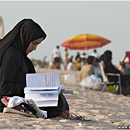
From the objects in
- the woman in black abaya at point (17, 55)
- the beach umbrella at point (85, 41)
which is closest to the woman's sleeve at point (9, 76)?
the woman in black abaya at point (17, 55)

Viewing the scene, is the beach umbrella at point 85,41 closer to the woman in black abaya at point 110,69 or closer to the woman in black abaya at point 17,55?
the woman in black abaya at point 110,69

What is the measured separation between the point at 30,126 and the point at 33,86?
0.51 m

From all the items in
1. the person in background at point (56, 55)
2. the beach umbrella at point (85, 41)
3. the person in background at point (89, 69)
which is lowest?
the person in background at point (89, 69)

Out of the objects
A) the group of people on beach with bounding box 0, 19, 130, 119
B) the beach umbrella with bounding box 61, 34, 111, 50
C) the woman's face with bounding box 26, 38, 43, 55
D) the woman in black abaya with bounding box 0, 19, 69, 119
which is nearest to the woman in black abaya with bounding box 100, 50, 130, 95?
the beach umbrella with bounding box 61, 34, 111, 50

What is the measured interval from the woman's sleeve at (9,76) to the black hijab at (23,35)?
112mm

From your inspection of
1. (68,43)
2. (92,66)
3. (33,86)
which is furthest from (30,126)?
(68,43)

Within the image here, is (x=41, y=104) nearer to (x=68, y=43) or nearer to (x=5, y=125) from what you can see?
(x=5, y=125)

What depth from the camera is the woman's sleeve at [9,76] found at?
Result: 3.87 m

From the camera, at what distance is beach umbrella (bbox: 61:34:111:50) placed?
57.8 feet

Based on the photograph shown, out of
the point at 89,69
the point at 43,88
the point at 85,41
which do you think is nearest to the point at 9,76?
the point at 43,88

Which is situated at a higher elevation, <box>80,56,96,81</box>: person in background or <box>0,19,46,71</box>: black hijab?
<box>0,19,46,71</box>: black hijab

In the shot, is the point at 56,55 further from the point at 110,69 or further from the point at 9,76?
the point at 9,76

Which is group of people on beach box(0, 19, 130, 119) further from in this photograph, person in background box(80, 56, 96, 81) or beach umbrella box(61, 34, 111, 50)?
beach umbrella box(61, 34, 111, 50)

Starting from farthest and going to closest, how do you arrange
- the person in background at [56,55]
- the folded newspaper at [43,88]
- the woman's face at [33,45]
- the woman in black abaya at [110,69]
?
the person in background at [56,55] → the woman in black abaya at [110,69] → the woman's face at [33,45] → the folded newspaper at [43,88]
